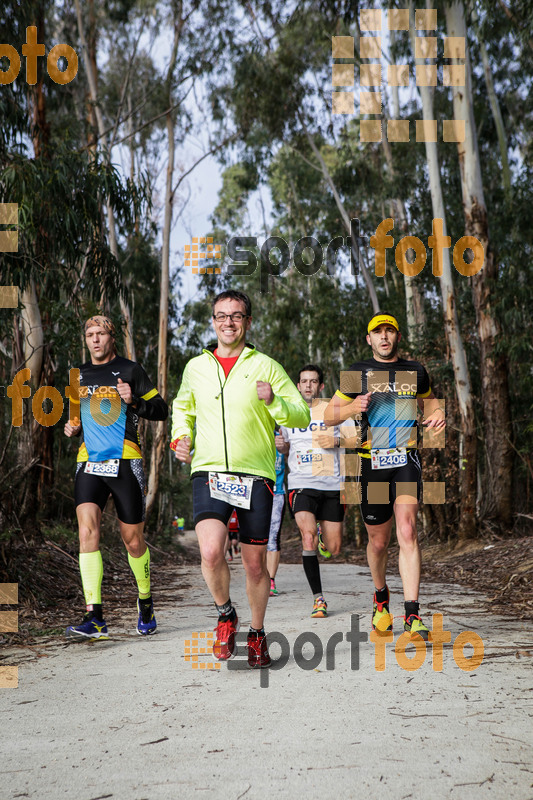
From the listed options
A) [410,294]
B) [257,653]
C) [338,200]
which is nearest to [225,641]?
[257,653]

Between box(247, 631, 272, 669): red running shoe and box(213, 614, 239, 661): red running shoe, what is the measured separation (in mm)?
139

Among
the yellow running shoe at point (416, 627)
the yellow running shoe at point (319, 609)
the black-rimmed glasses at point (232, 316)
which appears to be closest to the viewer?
the black-rimmed glasses at point (232, 316)

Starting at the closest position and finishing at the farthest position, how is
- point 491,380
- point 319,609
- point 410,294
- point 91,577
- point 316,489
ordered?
1. point 91,577
2. point 319,609
3. point 316,489
4. point 491,380
5. point 410,294

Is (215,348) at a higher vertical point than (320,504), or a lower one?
higher

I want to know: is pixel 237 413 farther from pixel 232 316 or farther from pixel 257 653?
pixel 257 653

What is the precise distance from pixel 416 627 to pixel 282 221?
82.0 ft

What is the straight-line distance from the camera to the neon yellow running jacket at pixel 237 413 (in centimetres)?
431

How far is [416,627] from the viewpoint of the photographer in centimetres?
473

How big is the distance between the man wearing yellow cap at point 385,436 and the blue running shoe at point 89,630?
173 cm

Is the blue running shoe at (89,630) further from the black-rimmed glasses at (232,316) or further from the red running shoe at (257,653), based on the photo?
the black-rimmed glasses at (232,316)

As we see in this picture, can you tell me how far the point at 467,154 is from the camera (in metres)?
12.9

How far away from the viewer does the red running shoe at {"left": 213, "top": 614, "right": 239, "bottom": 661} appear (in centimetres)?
436

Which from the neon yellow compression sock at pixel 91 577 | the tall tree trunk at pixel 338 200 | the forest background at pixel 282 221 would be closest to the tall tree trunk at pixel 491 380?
the forest background at pixel 282 221

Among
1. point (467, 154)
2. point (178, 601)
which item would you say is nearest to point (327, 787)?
point (178, 601)
